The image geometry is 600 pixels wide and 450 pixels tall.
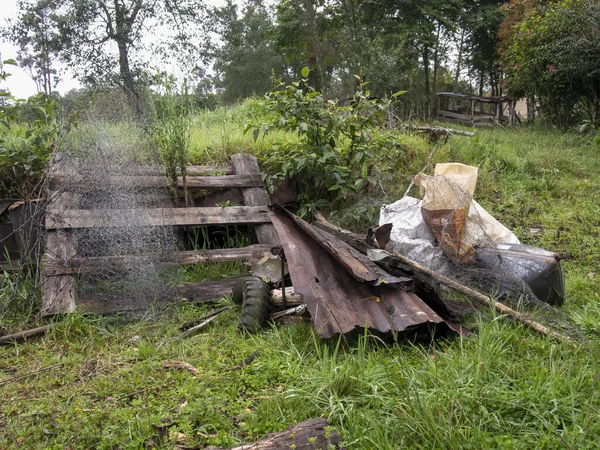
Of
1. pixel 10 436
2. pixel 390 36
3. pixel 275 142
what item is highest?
pixel 390 36

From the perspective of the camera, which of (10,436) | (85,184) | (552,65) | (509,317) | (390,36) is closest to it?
(10,436)

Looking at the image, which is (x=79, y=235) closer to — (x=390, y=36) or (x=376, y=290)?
(x=376, y=290)

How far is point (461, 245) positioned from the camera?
144 inches

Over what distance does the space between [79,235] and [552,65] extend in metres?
11.8

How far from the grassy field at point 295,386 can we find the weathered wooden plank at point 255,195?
3.76 ft

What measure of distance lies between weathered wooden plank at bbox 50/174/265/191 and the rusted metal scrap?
1.60 m

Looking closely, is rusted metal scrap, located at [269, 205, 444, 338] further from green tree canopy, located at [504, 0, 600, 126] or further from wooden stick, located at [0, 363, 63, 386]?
green tree canopy, located at [504, 0, 600, 126]

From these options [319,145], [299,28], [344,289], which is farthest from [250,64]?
[344,289]

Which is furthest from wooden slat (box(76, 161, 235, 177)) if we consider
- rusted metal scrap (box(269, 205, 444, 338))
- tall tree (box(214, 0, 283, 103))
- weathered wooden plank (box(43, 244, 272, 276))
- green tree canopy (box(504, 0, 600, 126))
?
tall tree (box(214, 0, 283, 103))

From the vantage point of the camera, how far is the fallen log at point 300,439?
1.76m

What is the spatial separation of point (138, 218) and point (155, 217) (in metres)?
0.17

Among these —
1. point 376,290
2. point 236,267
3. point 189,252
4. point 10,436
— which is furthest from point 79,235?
point 376,290

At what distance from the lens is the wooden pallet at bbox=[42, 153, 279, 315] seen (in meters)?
3.50

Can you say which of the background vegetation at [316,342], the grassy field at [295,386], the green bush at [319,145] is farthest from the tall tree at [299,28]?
the grassy field at [295,386]
